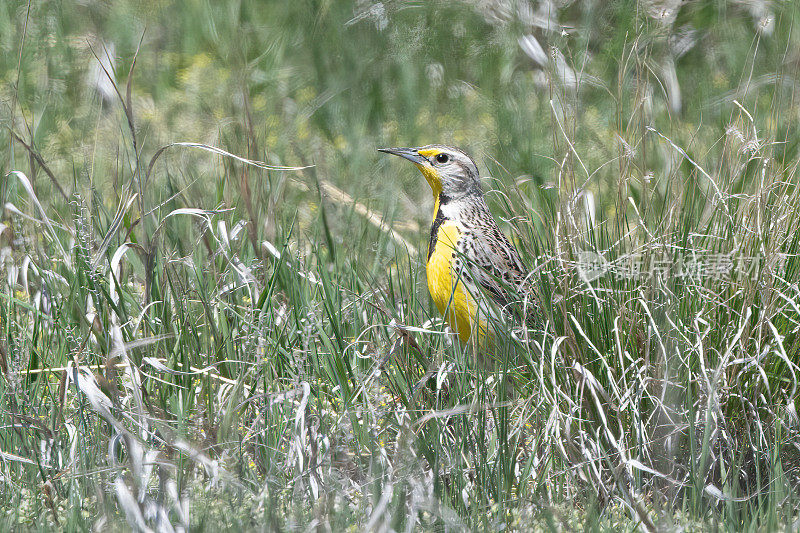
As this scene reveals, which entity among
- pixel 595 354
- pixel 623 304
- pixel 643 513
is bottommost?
pixel 643 513

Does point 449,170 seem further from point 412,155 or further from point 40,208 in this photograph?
point 40,208

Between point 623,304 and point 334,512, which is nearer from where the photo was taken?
point 334,512

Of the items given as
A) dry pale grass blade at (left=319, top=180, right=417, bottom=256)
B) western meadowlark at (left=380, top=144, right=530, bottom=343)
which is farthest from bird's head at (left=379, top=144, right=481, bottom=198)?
dry pale grass blade at (left=319, top=180, right=417, bottom=256)

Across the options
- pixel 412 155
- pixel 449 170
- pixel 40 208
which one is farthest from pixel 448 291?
pixel 40 208

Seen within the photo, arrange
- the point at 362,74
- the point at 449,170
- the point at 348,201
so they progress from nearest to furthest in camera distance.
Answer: the point at 449,170, the point at 348,201, the point at 362,74

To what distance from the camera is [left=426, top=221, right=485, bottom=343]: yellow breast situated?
3804 millimetres

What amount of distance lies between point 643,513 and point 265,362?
1.31 m

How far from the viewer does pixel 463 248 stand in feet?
13.5

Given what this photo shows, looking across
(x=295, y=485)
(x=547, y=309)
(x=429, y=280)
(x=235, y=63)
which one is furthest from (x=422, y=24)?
(x=295, y=485)

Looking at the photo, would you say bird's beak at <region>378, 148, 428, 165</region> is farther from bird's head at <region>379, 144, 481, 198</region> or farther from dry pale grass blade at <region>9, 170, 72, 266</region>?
dry pale grass blade at <region>9, 170, 72, 266</region>

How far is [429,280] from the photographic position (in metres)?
3.96

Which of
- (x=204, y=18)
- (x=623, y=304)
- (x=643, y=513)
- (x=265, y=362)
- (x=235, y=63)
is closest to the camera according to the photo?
(x=643, y=513)

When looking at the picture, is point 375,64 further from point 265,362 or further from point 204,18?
point 265,362

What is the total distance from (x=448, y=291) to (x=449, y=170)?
29.7 inches
